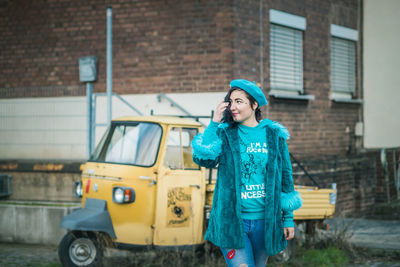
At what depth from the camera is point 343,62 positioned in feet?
44.5

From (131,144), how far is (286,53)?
5.51m

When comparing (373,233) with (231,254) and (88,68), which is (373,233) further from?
(231,254)

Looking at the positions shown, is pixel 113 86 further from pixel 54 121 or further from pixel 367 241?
pixel 367 241

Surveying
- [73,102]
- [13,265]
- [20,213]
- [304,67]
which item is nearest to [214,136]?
[13,265]

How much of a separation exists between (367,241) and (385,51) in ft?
20.1

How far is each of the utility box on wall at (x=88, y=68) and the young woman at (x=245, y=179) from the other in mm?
7389

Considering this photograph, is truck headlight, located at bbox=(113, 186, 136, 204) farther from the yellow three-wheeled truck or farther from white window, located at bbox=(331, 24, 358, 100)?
white window, located at bbox=(331, 24, 358, 100)

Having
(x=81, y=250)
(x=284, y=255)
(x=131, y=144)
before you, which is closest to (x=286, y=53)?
(x=284, y=255)

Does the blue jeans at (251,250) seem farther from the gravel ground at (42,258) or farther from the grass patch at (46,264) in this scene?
the grass patch at (46,264)

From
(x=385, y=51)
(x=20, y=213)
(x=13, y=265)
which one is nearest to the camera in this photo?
(x=13, y=265)

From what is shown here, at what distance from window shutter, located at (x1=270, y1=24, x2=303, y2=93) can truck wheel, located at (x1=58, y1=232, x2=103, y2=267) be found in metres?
5.60

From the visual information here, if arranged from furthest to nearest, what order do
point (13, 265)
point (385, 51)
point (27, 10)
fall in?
1. point (385, 51)
2. point (27, 10)
3. point (13, 265)

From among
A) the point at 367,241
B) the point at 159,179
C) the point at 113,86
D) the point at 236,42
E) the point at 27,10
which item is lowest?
the point at 367,241

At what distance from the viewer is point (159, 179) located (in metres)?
6.80
